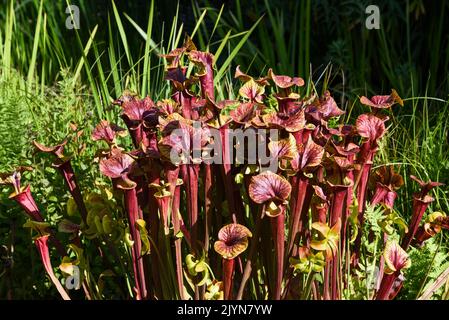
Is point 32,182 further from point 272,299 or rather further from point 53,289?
point 272,299

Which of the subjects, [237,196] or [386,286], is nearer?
[386,286]

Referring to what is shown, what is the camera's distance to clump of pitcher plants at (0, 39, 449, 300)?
1.93 meters

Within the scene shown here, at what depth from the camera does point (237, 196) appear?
84.0 inches

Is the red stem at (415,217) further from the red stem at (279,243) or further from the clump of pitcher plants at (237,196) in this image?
the red stem at (279,243)

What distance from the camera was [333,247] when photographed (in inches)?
77.0

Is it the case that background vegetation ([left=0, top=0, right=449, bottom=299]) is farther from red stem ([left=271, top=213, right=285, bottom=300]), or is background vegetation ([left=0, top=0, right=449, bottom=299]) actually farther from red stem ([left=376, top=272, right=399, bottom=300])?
red stem ([left=271, top=213, right=285, bottom=300])

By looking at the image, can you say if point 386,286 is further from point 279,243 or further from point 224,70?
point 224,70

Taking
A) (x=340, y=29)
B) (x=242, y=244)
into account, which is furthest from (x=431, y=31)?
(x=242, y=244)

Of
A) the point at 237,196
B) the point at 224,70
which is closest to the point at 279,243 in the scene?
the point at 237,196

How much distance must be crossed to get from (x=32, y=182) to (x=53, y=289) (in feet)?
1.46

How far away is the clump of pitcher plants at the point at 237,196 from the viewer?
76.1 inches

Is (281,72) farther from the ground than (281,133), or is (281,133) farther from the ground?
(281,133)
